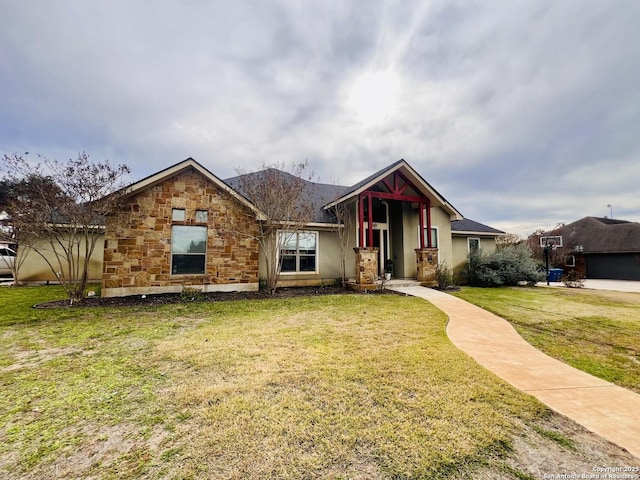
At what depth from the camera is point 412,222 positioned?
14.5 meters

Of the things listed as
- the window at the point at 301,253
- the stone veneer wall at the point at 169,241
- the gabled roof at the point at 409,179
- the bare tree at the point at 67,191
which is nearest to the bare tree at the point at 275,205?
the stone veneer wall at the point at 169,241

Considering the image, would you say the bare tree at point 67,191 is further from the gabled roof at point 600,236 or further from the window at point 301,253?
the gabled roof at point 600,236

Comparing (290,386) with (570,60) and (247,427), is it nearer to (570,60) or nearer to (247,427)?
(247,427)

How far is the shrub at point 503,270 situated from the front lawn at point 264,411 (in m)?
10.8

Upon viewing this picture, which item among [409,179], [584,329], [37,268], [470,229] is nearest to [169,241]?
[37,268]

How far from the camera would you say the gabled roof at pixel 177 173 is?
915 cm

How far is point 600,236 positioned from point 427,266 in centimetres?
2482

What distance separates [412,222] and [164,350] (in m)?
12.9

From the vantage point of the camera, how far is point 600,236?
25375 millimetres

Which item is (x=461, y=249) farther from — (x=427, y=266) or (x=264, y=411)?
(x=264, y=411)

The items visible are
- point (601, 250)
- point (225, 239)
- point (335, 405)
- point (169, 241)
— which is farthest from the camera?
point (601, 250)

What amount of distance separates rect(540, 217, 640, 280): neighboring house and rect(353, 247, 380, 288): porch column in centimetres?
2377

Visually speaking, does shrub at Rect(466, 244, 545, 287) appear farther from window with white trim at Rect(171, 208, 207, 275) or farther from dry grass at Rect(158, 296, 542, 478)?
window with white trim at Rect(171, 208, 207, 275)

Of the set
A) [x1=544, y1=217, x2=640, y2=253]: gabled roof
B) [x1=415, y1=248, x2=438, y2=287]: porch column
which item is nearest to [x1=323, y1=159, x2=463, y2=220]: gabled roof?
[x1=415, y1=248, x2=438, y2=287]: porch column
